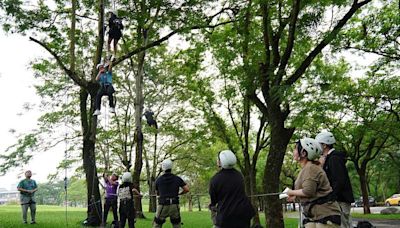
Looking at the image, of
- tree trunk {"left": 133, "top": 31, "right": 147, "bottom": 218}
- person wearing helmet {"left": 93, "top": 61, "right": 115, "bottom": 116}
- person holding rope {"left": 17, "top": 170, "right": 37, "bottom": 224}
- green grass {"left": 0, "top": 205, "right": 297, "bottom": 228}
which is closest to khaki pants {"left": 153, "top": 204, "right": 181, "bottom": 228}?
person wearing helmet {"left": 93, "top": 61, "right": 115, "bottom": 116}

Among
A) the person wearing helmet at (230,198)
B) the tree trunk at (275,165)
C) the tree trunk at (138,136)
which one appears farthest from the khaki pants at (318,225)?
the tree trunk at (138,136)

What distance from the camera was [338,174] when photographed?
5004 mm

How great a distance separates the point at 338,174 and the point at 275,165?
6017 millimetres

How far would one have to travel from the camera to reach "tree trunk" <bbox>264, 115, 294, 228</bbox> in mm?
10906

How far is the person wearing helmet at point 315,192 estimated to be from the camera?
421 centimetres

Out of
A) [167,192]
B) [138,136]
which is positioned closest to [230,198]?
[167,192]

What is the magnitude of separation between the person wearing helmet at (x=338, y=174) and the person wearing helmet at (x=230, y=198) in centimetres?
110

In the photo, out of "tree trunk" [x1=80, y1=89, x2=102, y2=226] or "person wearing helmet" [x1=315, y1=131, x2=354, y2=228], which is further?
"tree trunk" [x1=80, y1=89, x2=102, y2=226]

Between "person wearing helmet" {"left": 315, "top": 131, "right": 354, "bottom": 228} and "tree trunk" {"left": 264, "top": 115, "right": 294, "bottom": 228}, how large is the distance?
5.38 metres

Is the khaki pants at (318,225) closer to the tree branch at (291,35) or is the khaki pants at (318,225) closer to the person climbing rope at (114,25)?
the tree branch at (291,35)

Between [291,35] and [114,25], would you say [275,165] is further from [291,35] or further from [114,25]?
[114,25]

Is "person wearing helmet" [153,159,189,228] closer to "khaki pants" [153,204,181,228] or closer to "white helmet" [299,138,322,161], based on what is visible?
"khaki pants" [153,204,181,228]

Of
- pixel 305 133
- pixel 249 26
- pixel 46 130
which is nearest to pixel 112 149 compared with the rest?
pixel 46 130

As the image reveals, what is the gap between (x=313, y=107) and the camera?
17484 mm
